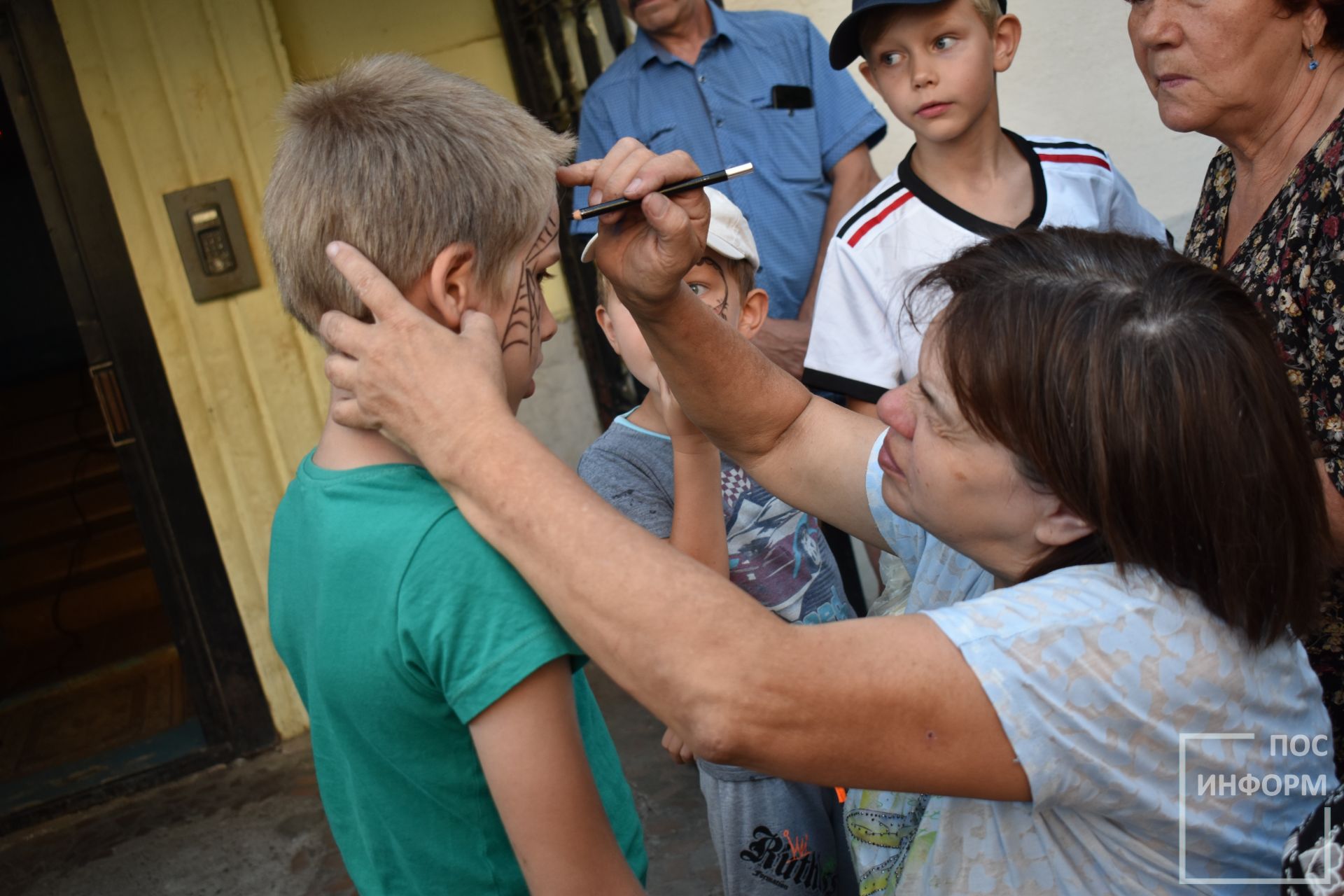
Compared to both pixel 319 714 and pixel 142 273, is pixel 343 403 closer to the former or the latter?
pixel 319 714

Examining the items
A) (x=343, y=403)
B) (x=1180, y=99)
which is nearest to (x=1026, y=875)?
(x=343, y=403)

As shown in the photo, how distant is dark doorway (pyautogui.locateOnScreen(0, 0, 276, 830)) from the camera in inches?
143

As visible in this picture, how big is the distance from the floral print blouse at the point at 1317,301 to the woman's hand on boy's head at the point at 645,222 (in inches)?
28.4

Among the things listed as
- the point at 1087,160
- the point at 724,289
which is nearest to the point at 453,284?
the point at 724,289

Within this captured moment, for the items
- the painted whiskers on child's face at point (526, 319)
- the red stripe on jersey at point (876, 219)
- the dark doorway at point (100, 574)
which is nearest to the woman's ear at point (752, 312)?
the red stripe on jersey at point (876, 219)

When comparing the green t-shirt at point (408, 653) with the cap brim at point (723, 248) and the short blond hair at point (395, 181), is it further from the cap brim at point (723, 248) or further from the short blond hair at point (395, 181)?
the cap brim at point (723, 248)

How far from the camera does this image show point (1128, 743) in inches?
47.7

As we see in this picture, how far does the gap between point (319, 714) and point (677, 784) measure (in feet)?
7.67

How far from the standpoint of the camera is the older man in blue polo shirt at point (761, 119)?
329 cm

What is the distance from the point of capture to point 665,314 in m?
1.72

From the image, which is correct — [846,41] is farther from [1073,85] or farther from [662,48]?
[1073,85]

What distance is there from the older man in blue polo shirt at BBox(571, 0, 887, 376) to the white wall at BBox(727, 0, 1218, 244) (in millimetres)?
696

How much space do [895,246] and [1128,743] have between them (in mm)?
1492

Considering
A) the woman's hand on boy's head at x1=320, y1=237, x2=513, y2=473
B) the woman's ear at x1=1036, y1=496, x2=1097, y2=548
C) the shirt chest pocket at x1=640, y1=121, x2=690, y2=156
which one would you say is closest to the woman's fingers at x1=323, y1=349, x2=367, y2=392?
the woman's hand on boy's head at x1=320, y1=237, x2=513, y2=473
